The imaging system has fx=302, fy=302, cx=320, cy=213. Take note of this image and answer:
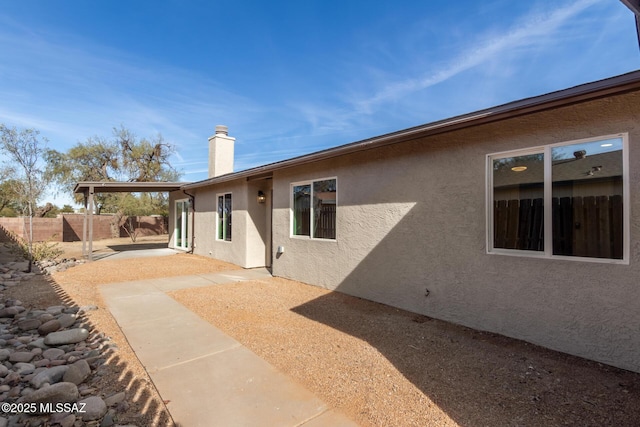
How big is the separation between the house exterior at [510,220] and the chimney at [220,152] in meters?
7.54

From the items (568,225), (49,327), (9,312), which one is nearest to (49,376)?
(49,327)

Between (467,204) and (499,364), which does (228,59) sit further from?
(499,364)

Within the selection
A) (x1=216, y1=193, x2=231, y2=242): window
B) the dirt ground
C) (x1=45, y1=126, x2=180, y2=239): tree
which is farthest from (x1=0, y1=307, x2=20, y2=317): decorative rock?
(x1=45, y1=126, x2=180, y2=239): tree

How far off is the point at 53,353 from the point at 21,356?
29 cm

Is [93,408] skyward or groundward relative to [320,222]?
groundward

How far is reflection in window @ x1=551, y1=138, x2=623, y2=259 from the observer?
3.30 meters

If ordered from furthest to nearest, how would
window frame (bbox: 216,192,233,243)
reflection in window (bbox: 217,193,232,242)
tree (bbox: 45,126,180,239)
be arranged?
tree (bbox: 45,126,180,239)
reflection in window (bbox: 217,193,232,242)
window frame (bbox: 216,192,233,243)

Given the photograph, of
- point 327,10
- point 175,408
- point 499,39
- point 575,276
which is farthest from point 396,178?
point 327,10

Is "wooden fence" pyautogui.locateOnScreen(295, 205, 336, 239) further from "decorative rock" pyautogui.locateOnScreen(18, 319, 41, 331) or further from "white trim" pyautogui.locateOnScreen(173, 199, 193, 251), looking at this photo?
"white trim" pyautogui.locateOnScreen(173, 199, 193, 251)

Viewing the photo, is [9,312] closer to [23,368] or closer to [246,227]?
[23,368]

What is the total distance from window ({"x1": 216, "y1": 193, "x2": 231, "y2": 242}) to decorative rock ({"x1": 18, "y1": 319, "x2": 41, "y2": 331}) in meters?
6.40

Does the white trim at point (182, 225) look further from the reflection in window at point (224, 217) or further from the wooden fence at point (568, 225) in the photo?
the wooden fence at point (568, 225)

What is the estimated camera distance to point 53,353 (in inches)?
137

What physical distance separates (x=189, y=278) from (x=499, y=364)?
7.17 metres
